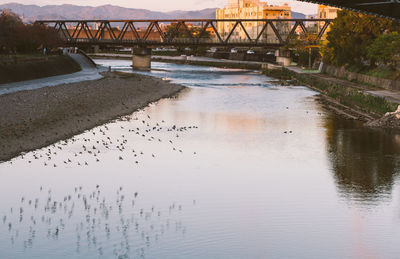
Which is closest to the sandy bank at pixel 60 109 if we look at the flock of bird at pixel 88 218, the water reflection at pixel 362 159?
the flock of bird at pixel 88 218

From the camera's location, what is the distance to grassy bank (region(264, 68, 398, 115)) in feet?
175

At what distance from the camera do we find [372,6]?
119ft

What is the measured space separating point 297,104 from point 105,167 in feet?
121

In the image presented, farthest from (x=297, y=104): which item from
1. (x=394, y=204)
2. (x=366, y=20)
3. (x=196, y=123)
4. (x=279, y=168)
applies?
(x=394, y=204)

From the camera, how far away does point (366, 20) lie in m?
83.8

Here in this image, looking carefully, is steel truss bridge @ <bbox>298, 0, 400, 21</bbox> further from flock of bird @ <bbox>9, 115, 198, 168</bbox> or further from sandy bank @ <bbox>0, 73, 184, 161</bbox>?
sandy bank @ <bbox>0, 73, 184, 161</bbox>

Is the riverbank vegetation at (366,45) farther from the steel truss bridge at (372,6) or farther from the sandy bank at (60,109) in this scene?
the steel truss bridge at (372,6)

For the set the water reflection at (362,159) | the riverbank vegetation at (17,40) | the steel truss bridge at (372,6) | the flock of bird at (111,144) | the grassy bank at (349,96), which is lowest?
the flock of bird at (111,144)

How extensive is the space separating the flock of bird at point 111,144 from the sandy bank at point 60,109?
1109mm

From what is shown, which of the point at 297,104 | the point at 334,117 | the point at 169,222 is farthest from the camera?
the point at 297,104

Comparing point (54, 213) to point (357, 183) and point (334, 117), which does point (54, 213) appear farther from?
point (334, 117)

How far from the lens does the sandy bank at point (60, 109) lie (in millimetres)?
37719

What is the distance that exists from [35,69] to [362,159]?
5890 cm

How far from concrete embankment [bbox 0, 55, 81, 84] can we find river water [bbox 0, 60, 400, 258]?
31.9m
